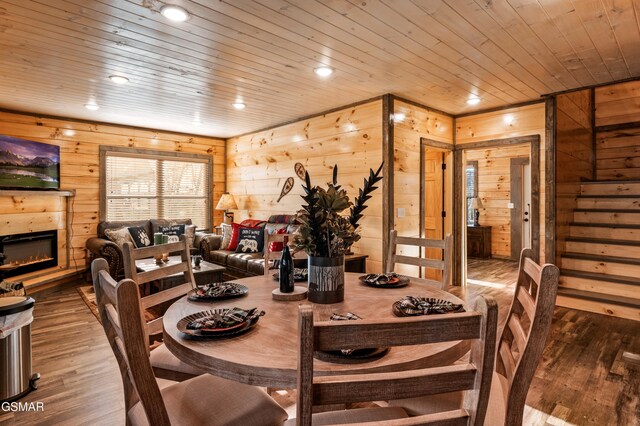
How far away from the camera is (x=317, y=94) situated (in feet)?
13.7

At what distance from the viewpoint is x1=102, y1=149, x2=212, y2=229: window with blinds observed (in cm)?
586

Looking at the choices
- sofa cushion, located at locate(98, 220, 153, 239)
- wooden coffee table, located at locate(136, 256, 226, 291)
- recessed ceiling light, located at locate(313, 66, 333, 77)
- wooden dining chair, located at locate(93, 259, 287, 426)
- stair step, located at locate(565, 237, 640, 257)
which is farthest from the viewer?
sofa cushion, located at locate(98, 220, 153, 239)

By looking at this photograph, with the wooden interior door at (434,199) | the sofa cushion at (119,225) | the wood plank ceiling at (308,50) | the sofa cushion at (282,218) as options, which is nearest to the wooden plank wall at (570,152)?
the wood plank ceiling at (308,50)

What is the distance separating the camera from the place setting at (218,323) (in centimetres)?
118

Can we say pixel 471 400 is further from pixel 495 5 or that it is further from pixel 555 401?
pixel 495 5

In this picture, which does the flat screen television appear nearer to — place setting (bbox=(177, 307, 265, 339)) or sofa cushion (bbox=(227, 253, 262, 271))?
sofa cushion (bbox=(227, 253, 262, 271))

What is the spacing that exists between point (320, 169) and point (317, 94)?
1109mm

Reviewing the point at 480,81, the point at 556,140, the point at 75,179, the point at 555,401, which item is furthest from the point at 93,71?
the point at 556,140

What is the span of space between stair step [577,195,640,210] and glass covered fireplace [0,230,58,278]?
7.59 m

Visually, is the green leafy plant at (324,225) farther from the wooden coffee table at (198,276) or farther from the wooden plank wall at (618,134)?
the wooden plank wall at (618,134)

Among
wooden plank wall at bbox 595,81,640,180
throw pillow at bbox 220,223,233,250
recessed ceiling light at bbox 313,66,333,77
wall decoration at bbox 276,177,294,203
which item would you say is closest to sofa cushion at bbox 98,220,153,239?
throw pillow at bbox 220,223,233,250

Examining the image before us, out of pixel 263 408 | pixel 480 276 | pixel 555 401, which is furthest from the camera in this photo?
pixel 480 276

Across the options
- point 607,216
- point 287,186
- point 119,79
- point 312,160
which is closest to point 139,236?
point 287,186

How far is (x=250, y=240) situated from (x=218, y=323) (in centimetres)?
400
